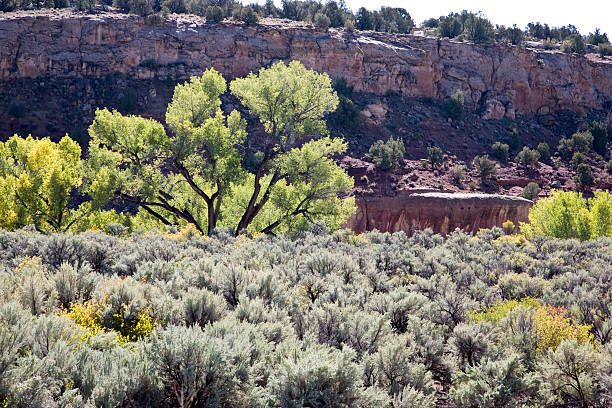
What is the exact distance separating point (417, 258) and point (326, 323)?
15.5ft

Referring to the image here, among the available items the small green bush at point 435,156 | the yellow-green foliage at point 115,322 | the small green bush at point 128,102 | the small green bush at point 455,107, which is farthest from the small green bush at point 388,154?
the yellow-green foliage at point 115,322

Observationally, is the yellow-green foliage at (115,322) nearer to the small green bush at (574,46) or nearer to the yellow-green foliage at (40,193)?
the yellow-green foliage at (40,193)

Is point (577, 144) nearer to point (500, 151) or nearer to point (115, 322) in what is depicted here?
point (500, 151)

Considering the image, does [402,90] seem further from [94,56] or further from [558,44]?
[94,56]

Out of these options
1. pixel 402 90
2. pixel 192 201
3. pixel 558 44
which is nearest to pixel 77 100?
pixel 192 201

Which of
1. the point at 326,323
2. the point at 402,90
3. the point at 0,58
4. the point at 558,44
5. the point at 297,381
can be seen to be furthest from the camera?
the point at 558,44

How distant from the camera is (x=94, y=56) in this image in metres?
50.3

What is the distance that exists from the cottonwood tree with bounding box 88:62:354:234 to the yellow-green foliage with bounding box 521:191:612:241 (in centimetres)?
1383

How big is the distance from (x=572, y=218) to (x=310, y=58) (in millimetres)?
37546

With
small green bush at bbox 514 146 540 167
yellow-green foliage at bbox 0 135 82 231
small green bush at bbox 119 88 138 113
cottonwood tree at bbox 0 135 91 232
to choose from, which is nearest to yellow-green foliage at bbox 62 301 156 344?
cottonwood tree at bbox 0 135 91 232

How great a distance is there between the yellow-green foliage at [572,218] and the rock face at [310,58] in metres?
32.4

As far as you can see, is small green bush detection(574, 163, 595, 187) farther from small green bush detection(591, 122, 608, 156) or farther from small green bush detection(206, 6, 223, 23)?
small green bush detection(206, 6, 223, 23)

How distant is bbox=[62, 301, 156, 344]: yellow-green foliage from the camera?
4.81 m

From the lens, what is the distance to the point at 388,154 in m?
46.9
